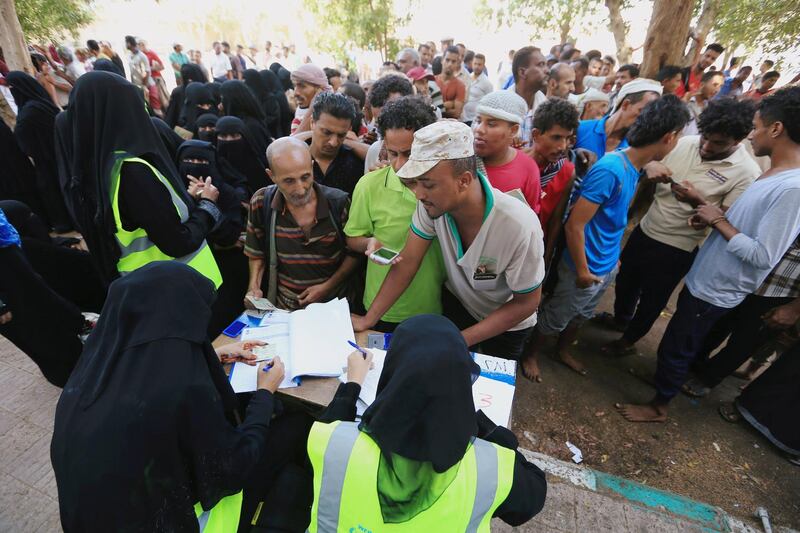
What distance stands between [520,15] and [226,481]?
1911 centimetres

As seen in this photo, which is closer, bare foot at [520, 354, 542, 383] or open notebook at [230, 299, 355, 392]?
open notebook at [230, 299, 355, 392]

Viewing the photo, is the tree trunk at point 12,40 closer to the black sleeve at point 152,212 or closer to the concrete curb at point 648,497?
the black sleeve at point 152,212

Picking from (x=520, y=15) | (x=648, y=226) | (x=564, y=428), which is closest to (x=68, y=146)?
(x=564, y=428)

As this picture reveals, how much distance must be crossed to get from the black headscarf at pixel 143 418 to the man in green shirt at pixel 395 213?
1091 mm

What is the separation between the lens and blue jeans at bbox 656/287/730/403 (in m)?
2.56

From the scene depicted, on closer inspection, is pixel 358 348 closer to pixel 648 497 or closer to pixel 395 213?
pixel 395 213

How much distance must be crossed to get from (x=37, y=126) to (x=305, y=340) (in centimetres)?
475

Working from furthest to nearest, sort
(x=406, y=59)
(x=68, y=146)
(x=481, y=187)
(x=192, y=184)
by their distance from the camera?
1. (x=406, y=59)
2. (x=192, y=184)
3. (x=68, y=146)
4. (x=481, y=187)

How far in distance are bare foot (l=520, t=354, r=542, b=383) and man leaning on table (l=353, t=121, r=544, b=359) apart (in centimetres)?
111

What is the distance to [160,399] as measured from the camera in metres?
1.12

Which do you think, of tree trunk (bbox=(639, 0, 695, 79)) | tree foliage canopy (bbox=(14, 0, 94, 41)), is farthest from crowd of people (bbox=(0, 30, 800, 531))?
tree foliage canopy (bbox=(14, 0, 94, 41))

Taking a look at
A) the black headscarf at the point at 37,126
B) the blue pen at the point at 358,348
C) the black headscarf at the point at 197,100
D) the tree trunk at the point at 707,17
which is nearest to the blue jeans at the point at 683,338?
the blue pen at the point at 358,348

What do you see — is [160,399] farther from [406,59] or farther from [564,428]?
[406,59]

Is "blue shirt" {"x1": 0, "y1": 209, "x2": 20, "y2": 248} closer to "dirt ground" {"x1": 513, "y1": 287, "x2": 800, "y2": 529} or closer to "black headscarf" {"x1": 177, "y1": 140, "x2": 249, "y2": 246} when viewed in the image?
"black headscarf" {"x1": 177, "y1": 140, "x2": 249, "y2": 246}
